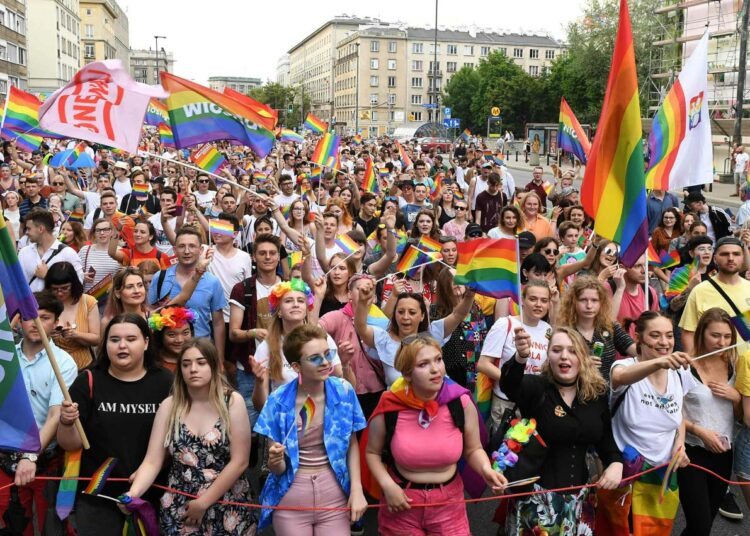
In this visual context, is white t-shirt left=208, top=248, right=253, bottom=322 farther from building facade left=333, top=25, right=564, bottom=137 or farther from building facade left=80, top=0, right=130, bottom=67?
building facade left=333, top=25, right=564, bottom=137

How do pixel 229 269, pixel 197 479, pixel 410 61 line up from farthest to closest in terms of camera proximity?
pixel 410 61
pixel 229 269
pixel 197 479

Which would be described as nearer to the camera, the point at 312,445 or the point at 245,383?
the point at 312,445

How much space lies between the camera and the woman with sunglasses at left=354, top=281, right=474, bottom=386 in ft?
16.1

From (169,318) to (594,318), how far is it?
2.68 metres

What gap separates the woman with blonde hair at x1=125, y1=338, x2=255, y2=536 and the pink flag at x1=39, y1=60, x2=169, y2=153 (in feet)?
9.73

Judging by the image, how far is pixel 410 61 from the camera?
4924 inches

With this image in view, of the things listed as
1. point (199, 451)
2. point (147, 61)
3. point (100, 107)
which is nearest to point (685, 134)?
point (100, 107)

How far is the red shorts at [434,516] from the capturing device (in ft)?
12.3

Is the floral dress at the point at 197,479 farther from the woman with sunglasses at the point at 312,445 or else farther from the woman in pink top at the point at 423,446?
the woman in pink top at the point at 423,446

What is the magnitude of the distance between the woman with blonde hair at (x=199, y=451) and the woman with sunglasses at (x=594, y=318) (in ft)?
7.55

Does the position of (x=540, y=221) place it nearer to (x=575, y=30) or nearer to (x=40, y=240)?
(x=40, y=240)

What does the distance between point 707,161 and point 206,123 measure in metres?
4.80

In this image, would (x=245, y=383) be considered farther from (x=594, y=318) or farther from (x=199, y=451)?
(x=594, y=318)

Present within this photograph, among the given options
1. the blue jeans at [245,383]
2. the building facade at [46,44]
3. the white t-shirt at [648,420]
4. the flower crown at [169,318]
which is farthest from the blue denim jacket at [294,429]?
the building facade at [46,44]
